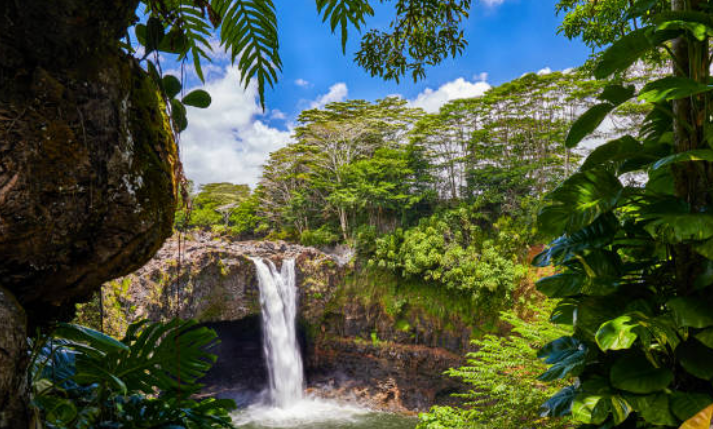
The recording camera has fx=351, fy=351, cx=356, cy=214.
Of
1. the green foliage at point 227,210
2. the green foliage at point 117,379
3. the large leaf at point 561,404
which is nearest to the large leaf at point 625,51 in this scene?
the large leaf at point 561,404

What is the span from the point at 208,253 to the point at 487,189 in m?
7.71

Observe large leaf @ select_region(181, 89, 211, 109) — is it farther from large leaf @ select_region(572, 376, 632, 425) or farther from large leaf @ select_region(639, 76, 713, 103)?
large leaf @ select_region(572, 376, 632, 425)

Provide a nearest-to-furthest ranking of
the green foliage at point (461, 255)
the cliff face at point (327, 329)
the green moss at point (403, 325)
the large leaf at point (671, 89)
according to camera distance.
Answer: the large leaf at point (671, 89) < the cliff face at point (327, 329) < the green foliage at point (461, 255) < the green moss at point (403, 325)

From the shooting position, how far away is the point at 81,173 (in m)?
0.64

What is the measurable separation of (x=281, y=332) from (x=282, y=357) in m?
0.67

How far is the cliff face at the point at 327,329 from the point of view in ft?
26.2

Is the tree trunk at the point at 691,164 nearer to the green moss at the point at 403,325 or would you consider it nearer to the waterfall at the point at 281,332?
the waterfall at the point at 281,332

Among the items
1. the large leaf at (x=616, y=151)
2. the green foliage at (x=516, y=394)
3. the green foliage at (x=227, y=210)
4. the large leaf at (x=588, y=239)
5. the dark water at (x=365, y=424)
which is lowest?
the dark water at (x=365, y=424)

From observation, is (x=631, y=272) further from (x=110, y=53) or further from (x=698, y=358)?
(x=110, y=53)

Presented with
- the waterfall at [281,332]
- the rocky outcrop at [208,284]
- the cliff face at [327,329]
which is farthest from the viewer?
the waterfall at [281,332]

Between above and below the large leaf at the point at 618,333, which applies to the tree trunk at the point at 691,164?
above

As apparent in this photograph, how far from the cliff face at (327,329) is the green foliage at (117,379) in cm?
674

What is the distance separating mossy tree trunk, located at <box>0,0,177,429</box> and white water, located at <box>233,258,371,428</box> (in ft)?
26.4

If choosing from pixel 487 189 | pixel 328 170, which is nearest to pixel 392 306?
pixel 487 189
